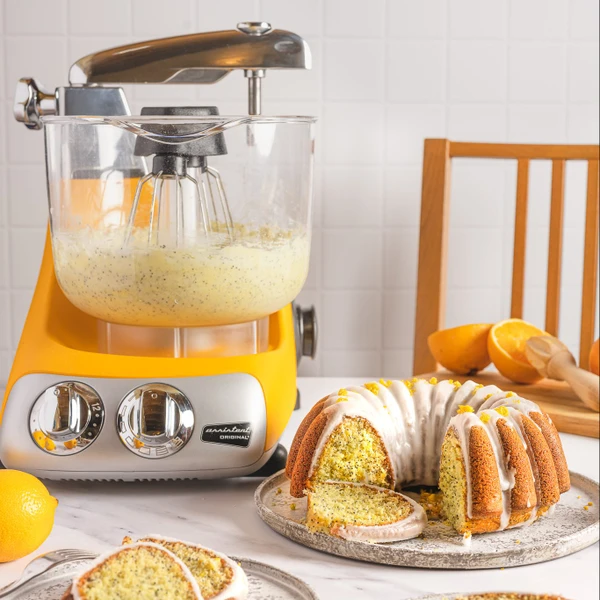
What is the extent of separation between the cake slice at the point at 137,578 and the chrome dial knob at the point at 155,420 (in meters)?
0.20

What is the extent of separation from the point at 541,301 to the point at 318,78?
0.54 meters

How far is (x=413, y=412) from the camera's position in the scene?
705mm

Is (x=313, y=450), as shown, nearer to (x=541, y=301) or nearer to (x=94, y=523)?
(x=94, y=523)

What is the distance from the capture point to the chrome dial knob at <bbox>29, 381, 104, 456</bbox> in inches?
28.4

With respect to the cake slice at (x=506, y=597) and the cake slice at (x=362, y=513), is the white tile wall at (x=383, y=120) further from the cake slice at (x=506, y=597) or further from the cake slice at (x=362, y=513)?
the cake slice at (x=506, y=597)

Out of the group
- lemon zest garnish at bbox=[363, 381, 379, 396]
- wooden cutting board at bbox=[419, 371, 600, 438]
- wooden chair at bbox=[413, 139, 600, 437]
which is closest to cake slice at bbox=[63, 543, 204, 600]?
lemon zest garnish at bbox=[363, 381, 379, 396]

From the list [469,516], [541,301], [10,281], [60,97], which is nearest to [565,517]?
[469,516]

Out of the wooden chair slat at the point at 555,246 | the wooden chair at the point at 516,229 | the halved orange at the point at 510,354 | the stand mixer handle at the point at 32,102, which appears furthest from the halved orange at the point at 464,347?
the stand mixer handle at the point at 32,102

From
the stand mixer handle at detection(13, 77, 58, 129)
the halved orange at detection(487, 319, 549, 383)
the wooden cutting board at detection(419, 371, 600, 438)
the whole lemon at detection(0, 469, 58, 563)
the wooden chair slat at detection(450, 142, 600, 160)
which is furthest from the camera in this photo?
the wooden chair slat at detection(450, 142, 600, 160)

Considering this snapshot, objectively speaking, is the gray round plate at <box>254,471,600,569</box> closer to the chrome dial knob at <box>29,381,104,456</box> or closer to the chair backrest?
the chrome dial knob at <box>29,381,104,456</box>

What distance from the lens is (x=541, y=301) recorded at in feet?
5.12

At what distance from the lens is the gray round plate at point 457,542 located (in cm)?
60

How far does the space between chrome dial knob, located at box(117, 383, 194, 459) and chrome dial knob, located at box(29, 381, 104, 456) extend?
2 centimetres

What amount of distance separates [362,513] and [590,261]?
886 millimetres
